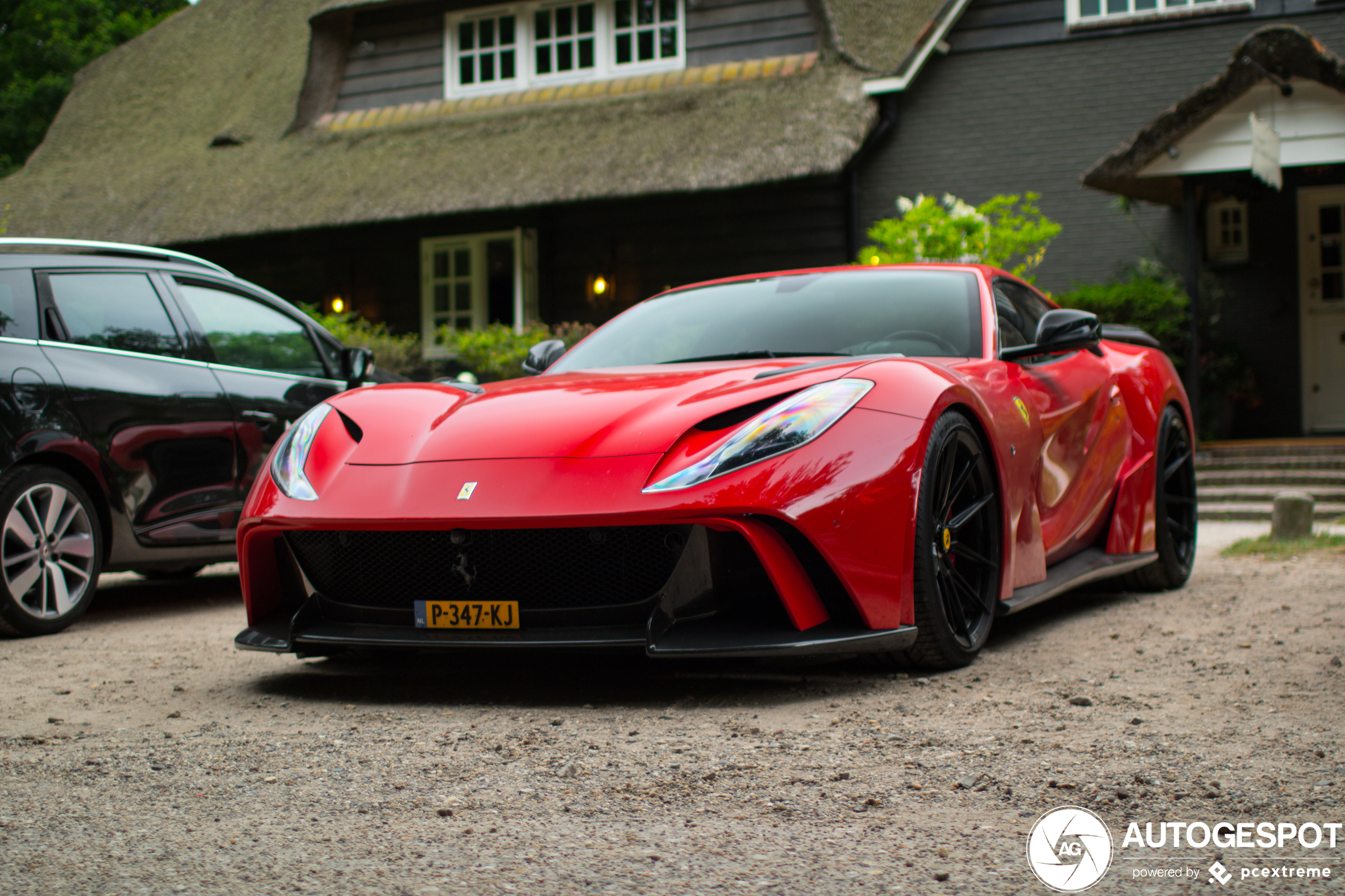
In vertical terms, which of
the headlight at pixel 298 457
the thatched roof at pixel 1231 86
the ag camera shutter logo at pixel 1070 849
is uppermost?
the thatched roof at pixel 1231 86

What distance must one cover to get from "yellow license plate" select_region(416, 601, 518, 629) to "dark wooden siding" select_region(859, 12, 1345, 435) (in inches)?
470

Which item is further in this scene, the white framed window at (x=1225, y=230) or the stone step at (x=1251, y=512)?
the white framed window at (x=1225, y=230)

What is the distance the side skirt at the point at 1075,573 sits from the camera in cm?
408

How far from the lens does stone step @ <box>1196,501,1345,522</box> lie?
388 inches

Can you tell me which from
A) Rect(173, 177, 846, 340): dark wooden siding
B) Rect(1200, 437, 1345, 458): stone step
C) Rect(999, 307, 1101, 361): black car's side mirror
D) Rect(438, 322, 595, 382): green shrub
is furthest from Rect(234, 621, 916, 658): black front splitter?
Rect(173, 177, 846, 340): dark wooden siding

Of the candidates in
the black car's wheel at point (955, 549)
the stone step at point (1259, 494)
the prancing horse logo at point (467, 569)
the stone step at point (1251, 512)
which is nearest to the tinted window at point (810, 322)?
the black car's wheel at point (955, 549)

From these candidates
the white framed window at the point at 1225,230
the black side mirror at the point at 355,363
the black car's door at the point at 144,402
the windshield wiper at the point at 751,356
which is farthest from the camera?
the white framed window at the point at 1225,230

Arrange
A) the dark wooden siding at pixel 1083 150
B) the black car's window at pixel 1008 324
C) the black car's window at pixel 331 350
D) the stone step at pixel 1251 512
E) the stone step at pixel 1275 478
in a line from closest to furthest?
the black car's window at pixel 1008 324 → the black car's window at pixel 331 350 → the stone step at pixel 1251 512 → the stone step at pixel 1275 478 → the dark wooden siding at pixel 1083 150

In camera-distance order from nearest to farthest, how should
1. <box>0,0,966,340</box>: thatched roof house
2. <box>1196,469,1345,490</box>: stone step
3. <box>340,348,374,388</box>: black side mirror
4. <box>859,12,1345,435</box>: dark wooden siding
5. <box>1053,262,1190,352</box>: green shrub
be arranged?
<box>340,348,374,388</box>: black side mirror, <box>1196,469,1345,490</box>: stone step, <box>1053,262,1190,352</box>: green shrub, <box>859,12,1345,435</box>: dark wooden siding, <box>0,0,966,340</box>: thatched roof house

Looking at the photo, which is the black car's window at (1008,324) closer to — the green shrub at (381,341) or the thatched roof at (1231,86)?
the thatched roof at (1231,86)

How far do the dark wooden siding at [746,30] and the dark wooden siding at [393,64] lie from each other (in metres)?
3.80

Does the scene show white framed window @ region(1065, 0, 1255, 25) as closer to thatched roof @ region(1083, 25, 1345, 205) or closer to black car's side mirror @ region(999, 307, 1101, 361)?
thatched roof @ region(1083, 25, 1345, 205)

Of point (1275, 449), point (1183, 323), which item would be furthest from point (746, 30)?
point (1275, 449)

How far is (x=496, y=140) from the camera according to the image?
1644cm
